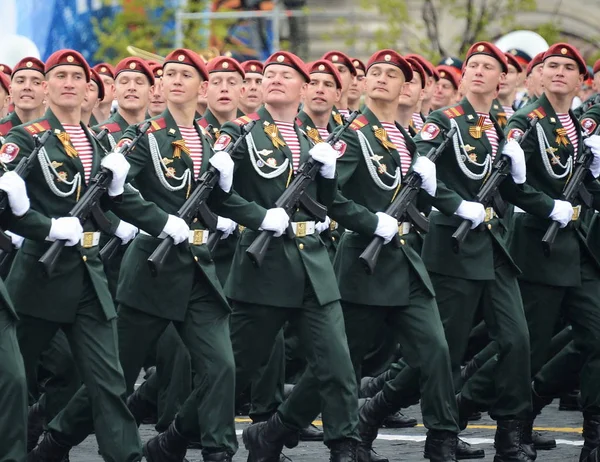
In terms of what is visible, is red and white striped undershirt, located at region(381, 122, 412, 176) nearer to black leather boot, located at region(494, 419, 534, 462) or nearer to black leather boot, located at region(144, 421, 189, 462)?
black leather boot, located at region(494, 419, 534, 462)

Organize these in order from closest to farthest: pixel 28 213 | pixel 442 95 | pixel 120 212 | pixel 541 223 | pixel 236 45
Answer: pixel 28 213, pixel 120 212, pixel 541 223, pixel 442 95, pixel 236 45

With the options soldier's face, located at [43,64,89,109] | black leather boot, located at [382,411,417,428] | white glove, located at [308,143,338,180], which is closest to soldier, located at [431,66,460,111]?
black leather boot, located at [382,411,417,428]

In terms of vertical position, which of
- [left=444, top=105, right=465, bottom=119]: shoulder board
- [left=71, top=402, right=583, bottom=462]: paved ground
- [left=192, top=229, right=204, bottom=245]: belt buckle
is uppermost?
[left=444, top=105, right=465, bottom=119]: shoulder board

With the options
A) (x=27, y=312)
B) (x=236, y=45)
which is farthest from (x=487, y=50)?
(x=236, y=45)

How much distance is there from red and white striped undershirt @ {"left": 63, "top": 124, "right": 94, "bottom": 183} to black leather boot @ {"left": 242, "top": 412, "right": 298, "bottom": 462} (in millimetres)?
1570

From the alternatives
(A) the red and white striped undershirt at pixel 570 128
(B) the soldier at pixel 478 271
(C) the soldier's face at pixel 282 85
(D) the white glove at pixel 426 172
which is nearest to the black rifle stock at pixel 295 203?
(C) the soldier's face at pixel 282 85

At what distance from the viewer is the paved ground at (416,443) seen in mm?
9169

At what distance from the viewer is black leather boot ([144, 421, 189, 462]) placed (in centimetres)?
841

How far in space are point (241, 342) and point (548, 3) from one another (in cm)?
2201

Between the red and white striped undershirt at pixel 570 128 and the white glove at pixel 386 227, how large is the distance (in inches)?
58.7

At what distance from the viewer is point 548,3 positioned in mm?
29500

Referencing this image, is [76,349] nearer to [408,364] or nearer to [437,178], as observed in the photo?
[408,364]

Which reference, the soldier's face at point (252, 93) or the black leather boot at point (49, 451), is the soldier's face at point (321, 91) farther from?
the black leather boot at point (49, 451)

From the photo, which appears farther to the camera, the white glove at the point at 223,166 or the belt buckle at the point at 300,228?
the belt buckle at the point at 300,228
